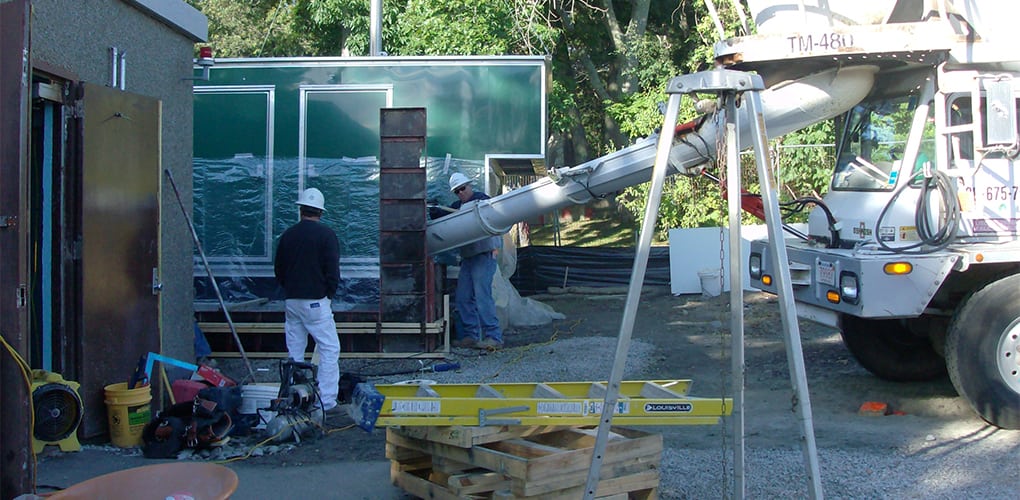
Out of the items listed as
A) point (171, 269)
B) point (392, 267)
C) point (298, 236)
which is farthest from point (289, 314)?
point (392, 267)

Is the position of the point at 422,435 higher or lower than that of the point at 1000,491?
higher

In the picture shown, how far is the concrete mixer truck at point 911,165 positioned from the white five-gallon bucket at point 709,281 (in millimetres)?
7122

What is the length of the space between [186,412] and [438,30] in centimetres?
1236

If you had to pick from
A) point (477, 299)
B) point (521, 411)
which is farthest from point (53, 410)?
point (477, 299)

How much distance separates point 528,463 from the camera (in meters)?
4.74

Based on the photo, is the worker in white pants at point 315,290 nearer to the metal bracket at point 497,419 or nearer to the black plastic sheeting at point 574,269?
the metal bracket at point 497,419

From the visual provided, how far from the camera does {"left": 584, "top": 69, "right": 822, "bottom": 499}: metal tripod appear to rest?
4027 mm

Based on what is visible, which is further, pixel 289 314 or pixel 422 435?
pixel 289 314

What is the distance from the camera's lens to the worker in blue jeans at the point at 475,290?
36.5ft

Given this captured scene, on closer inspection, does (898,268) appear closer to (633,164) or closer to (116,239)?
(633,164)

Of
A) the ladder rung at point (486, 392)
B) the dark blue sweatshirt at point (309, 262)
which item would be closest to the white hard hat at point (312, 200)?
the dark blue sweatshirt at point (309, 262)

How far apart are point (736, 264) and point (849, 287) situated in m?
3.40

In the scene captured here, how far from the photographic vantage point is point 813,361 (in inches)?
398

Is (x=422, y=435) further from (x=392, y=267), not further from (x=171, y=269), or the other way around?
(x=392, y=267)
